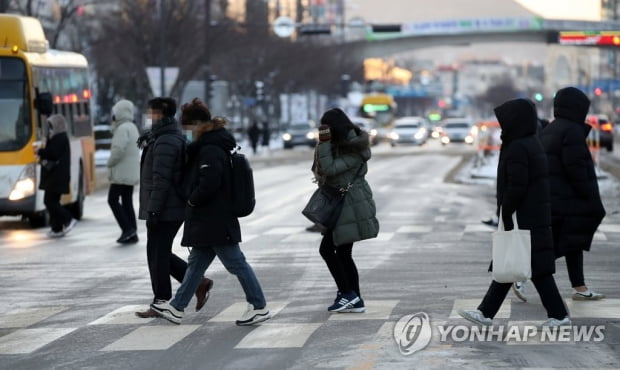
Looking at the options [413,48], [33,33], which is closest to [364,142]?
[33,33]

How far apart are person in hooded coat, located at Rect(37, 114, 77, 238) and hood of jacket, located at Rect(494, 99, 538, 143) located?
1157cm

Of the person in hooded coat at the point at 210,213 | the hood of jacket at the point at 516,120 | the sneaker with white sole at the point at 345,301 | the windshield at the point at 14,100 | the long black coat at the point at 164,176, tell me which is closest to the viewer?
the hood of jacket at the point at 516,120

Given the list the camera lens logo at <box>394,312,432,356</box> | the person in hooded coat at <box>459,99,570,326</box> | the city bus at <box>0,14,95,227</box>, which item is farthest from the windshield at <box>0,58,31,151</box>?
the person in hooded coat at <box>459,99,570,326</box>

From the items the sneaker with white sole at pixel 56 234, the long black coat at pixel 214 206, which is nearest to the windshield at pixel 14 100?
the sneaker with white sole at pixel 56 234

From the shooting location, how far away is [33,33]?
974 inches

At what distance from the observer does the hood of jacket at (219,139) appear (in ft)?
38.4

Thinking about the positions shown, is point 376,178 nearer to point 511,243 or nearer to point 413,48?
point 511,243

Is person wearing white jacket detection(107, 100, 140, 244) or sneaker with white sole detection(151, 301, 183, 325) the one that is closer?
Result: sneaker with white sole detection(151, 301, 183, 325)

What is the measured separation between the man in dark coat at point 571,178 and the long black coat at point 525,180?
1596 mm

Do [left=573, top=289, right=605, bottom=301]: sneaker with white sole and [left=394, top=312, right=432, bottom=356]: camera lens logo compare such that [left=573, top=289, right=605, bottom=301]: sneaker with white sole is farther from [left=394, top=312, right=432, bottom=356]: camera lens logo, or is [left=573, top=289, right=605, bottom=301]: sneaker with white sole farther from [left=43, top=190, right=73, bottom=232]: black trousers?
[left=43, top=190, right=73, bottom=232]: black trousers

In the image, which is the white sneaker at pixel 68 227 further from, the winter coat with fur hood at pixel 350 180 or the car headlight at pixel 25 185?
the winter coat with fur hood at pixel 350 180

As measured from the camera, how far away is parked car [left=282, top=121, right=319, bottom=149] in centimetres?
7769

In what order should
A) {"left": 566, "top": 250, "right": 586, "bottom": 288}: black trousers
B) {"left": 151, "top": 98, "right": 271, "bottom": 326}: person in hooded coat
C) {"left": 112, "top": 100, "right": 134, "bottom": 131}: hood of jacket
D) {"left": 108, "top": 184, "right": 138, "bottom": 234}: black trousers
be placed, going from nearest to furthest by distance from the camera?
{"left": 151, "top": 98, "right": 271, "bottom": 326}: person in hooded coat < {"left": 566, "top": 250, "right": 586, "bottom": 288}: black trousers < {"left": 112, "top": 100, "right": 134, "bottom": 131}: hood of jacket < {"left": 108, "top": 184, "right": 138, "bottom": 234}: black trousers

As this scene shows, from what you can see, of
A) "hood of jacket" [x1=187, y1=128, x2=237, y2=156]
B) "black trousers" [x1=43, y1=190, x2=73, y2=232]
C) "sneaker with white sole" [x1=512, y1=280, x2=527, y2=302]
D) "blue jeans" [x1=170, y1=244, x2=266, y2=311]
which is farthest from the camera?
"black trousers" [x1=43, y1=190, x2=73, y2=232]
